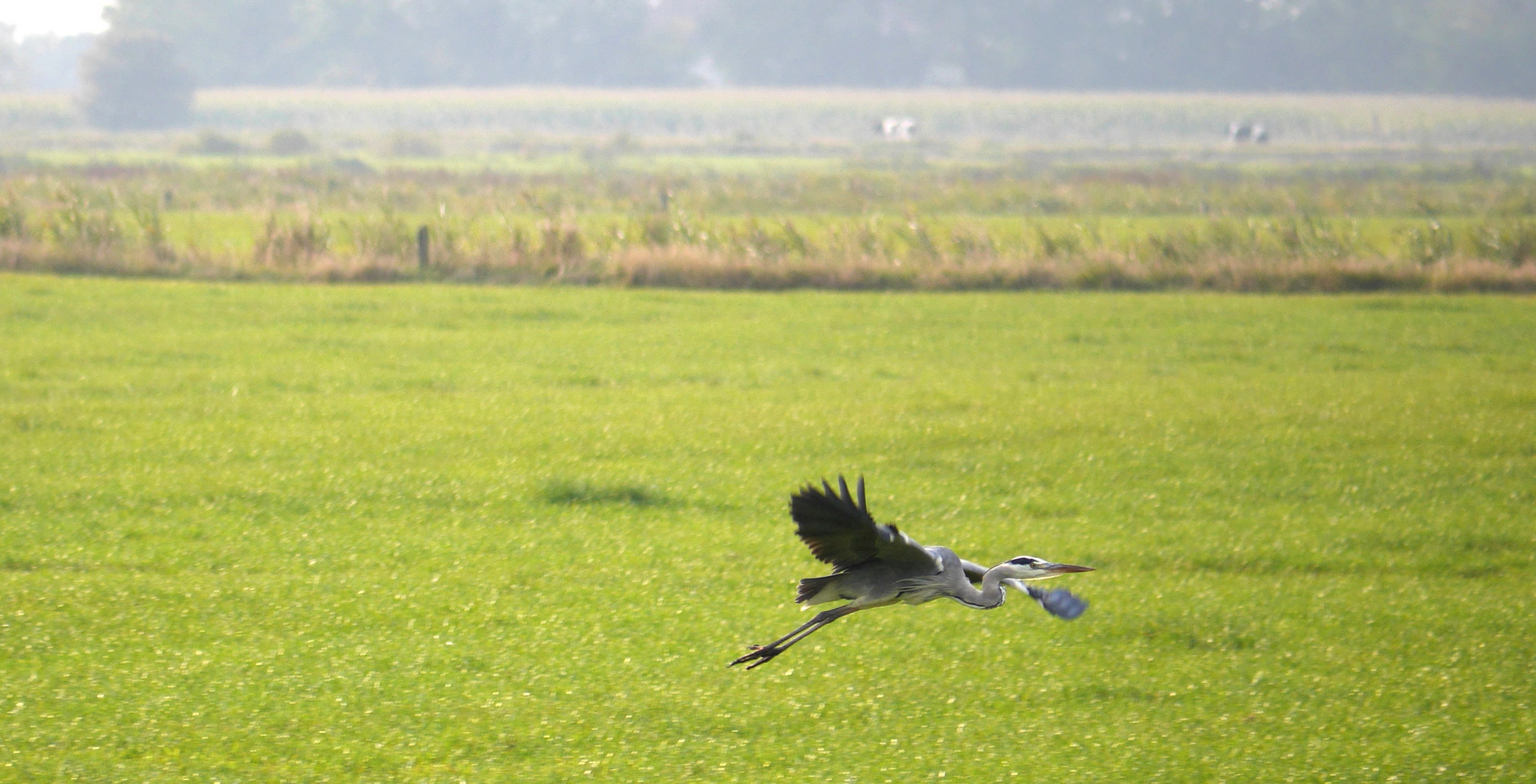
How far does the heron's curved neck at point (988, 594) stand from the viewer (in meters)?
2.98

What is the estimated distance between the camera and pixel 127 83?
350ft

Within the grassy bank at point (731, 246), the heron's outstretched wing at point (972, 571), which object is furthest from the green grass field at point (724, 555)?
the grassy bank at point (731, 246)

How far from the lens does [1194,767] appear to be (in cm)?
799

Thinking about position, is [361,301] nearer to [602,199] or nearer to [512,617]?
[512,617]

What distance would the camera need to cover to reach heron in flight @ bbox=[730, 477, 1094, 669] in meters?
2.92

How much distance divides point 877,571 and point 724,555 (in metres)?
8.69

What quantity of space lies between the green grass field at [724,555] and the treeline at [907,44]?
119589 millimetres

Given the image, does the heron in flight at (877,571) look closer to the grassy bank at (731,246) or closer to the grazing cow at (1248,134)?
the grassy bank at (731,246)

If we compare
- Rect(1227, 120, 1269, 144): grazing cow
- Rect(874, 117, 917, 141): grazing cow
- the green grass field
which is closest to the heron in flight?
the green grass field

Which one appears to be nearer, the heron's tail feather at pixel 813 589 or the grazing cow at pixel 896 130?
the heron's tail feather at pixel 813 589

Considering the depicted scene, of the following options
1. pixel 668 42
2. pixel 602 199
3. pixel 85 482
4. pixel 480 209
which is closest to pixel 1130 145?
pixel 668 42

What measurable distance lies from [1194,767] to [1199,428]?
948 cm

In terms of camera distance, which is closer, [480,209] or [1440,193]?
[480,209]

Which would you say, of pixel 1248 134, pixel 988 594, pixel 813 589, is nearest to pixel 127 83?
pixel 1248 134
